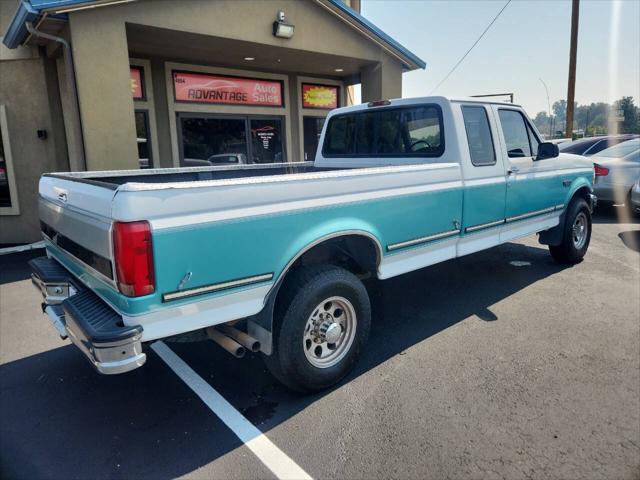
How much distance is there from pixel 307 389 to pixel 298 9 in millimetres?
7766

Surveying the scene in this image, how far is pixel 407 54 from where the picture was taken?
10.4m

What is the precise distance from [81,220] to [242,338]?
124cm

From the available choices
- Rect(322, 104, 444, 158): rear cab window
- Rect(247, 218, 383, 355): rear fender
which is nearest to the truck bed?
Rect(322, 104, 444, 158): rear cab window

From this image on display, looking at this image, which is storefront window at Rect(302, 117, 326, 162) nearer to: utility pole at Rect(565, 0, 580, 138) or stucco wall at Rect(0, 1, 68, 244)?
stucco wall at Rect(0, 1, 68, 244)

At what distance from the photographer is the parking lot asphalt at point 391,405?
2631 mm

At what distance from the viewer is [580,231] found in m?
6.51

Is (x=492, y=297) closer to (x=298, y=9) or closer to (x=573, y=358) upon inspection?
(x=573, y=358)

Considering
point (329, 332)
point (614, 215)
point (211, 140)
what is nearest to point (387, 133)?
point (329, 332)

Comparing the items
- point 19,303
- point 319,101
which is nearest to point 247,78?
point 319,101

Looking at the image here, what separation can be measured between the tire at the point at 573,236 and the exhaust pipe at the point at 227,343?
497 centimetres

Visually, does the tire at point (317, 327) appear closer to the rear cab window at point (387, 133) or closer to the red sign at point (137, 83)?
the rear cab window at point (387, 133)

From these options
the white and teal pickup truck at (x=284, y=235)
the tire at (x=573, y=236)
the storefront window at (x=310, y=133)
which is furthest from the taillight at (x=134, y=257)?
the storefront window at (x=310, y=133)

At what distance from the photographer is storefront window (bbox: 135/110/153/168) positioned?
9289 mm

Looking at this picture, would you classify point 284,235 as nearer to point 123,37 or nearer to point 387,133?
point 387,133
